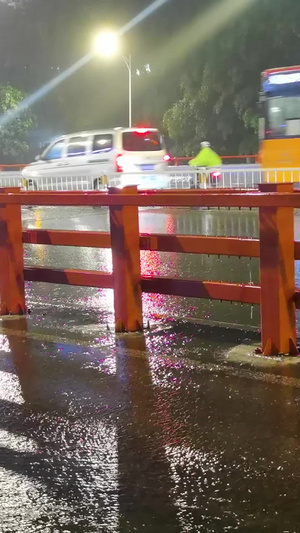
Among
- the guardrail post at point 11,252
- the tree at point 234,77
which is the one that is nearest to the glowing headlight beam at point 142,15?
the tree at point 234,77

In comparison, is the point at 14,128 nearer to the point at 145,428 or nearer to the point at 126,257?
the point at 126,257

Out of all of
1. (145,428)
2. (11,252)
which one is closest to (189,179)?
(11,252)

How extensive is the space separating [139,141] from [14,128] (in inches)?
1710

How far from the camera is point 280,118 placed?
22.2m

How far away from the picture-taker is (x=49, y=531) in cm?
A: 294

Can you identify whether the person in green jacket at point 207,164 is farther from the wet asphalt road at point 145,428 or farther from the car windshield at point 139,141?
the wet asphalt road at point 145,428

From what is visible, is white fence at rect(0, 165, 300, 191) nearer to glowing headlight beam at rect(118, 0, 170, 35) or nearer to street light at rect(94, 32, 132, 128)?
street light at rect(94, 32, 132, 128)

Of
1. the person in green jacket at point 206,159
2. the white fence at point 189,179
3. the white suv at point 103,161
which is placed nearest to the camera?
the white fence at point 189,179

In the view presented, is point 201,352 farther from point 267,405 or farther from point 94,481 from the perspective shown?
point 94,481

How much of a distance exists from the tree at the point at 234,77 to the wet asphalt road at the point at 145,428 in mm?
37220

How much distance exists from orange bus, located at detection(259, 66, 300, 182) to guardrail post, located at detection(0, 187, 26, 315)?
628 inches

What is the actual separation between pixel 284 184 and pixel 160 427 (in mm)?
2001

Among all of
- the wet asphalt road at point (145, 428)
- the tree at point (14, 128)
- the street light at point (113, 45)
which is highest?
the street light at point (113, 45)

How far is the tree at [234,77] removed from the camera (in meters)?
41.8
